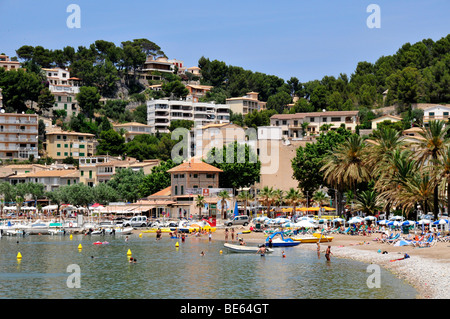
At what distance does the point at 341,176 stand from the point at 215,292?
1718 inches

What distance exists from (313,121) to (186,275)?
115 m

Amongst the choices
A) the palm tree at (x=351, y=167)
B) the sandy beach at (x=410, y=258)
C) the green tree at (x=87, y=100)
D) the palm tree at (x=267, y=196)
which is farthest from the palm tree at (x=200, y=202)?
the green tree at (x=87, y=100)

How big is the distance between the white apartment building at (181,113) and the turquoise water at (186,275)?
116m

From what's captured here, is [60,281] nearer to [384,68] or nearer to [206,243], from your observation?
[206,243]

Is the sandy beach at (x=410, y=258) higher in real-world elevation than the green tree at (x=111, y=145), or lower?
lower

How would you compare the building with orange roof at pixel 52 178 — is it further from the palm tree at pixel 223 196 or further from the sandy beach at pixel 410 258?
the sandy beach at pixel 410 258

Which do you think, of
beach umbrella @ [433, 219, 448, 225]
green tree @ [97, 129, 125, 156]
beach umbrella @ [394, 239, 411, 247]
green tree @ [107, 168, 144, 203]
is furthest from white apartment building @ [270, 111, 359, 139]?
beach umbrella @ [394, 239, 411, 247]

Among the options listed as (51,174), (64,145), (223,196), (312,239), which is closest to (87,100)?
(64,145)

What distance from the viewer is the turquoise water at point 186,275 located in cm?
4344

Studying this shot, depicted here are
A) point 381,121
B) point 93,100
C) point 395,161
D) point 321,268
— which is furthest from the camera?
point 93,100

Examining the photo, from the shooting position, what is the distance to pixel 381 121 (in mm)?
147000

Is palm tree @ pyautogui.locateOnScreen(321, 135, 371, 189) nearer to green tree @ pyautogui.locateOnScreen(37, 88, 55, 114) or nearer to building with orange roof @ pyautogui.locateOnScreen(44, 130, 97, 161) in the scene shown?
building with orange roof @ pyautogui.locateOnScreen(44, 130, 97, 161)

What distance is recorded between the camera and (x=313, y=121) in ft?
535
